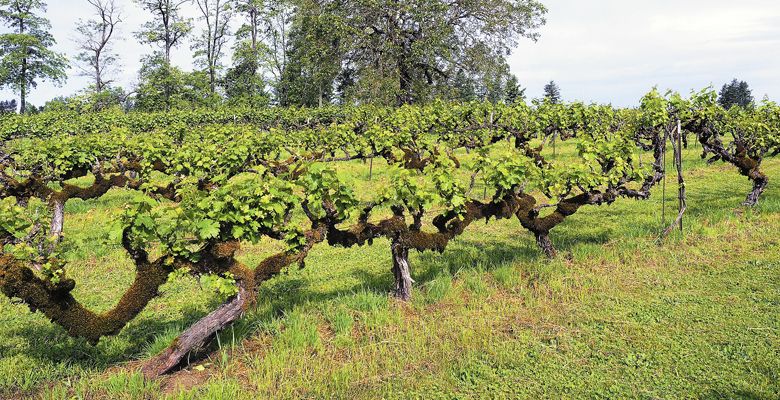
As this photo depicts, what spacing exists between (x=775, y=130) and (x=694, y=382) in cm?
1094

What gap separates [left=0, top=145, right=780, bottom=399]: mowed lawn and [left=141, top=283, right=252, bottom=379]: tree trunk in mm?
175

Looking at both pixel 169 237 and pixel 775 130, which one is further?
pixel 775 130

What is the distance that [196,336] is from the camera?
505 centimetres

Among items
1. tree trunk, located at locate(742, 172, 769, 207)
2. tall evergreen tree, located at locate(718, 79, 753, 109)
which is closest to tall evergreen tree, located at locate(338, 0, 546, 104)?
tree trunk, located at locate(742, 172, 769, 207)

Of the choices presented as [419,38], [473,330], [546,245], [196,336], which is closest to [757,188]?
[546,245]

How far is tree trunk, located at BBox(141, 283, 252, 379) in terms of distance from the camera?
4.91 metres

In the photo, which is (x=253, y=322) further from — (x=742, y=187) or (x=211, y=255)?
(x=742, y=187)

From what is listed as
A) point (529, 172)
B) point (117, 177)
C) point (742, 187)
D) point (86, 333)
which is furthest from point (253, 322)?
point (742, 187)

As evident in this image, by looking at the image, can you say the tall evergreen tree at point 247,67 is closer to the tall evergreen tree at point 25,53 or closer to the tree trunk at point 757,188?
the tall evergreen tree at point 25,53

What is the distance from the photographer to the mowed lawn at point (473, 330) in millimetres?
4652

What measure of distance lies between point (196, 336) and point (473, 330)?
10.4 ft

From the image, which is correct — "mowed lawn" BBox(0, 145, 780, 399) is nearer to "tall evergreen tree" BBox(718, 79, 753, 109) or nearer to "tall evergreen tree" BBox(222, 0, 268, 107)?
"tall evergreen tree" BBox(222, 0, 268, 107)

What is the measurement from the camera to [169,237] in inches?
202

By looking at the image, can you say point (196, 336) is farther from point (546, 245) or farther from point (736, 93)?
point (736, 93)
